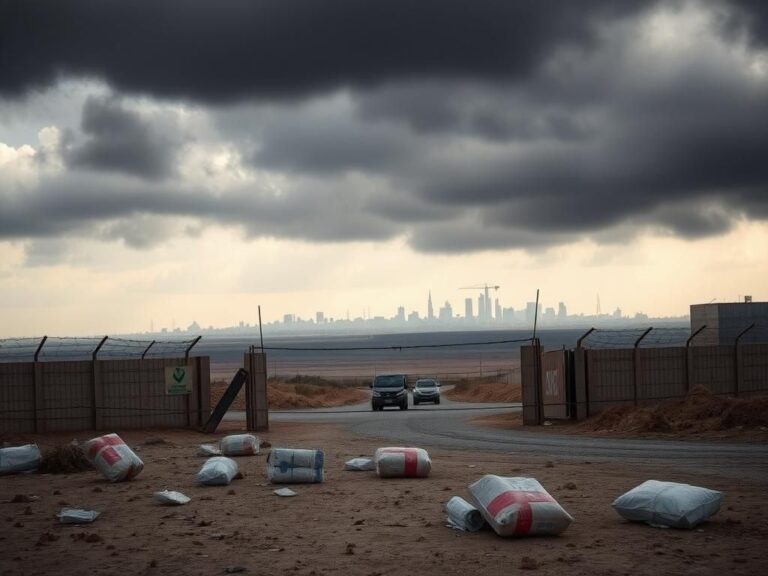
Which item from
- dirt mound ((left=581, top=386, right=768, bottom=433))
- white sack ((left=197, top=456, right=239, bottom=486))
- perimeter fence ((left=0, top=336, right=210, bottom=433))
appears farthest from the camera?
perimeter fence ((left=0, top=336, right=210, bottom=433))

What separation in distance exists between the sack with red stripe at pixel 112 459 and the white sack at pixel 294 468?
108 inches

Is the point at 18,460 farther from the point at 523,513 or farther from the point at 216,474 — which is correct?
the point at 523,513

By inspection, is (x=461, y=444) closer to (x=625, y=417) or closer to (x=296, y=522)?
(x=625, y=417)

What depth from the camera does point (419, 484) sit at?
1625 centimetres

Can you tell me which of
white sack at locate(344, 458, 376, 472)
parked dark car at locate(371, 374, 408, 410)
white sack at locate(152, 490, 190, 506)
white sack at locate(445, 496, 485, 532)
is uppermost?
white sack at locate(445, 496, 485, 532)

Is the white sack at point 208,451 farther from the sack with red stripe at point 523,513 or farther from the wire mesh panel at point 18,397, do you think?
the sack with red stripe at point 523,513

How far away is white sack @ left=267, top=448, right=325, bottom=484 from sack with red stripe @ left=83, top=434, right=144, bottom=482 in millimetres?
2748

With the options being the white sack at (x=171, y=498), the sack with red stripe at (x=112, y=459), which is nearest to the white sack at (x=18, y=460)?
the sack with red stripe at (x=112, y=459)

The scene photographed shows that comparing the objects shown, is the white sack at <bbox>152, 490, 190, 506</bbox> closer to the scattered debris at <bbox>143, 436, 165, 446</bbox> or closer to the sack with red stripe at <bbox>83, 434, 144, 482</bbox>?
the sack with red stripe at <bbox>83, 434, 144, 482</bbox>

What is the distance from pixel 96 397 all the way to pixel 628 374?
17.3 meters

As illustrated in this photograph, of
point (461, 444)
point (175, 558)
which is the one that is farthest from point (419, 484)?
point (461, 444)

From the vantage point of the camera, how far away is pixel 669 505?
38.4 ft

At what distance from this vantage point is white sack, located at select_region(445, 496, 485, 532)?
1184cm

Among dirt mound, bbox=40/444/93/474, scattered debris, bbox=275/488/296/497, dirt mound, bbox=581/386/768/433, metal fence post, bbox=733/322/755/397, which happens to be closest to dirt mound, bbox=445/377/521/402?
metal fence post, bbox=733/322/755/397
